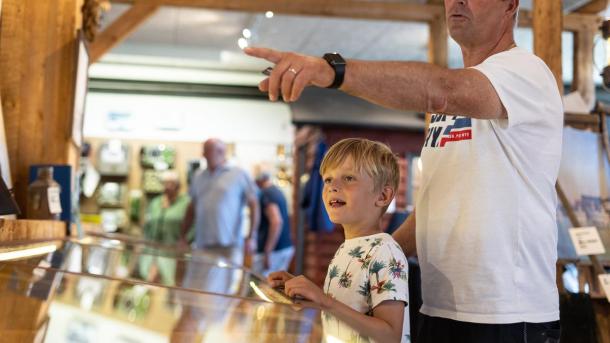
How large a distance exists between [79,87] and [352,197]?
2624 millimetres

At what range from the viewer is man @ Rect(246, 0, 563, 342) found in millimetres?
1571

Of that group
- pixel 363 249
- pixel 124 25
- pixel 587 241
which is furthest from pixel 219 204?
pixel 363 249

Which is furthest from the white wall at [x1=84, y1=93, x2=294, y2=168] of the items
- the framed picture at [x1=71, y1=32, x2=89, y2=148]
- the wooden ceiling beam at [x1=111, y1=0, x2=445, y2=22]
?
the framed picture at [x1=71, y1=32, x2=89, y2=148]

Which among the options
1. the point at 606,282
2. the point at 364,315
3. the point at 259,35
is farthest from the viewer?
the point at 259,35

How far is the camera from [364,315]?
1.39m

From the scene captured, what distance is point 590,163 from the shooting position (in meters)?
4.46

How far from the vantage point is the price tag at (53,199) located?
307 centimetres

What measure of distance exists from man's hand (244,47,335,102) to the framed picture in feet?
9.04

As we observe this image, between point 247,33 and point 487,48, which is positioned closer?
point 487,48

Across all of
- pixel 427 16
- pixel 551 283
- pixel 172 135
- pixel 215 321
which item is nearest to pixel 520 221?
pixel 551 283

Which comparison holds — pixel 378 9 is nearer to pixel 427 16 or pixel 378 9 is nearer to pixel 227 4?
pixel 427 16

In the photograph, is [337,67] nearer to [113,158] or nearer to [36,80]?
[36,80]

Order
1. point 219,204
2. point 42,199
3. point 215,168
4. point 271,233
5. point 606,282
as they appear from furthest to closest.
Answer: point 271,233 → point 215,168 → point 219,204 → point 606,282 → point 42,199

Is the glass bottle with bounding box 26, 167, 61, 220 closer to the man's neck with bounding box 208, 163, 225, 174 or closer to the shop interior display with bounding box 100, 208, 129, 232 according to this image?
the man's neck with bounding box 208, 163, 225, 174
